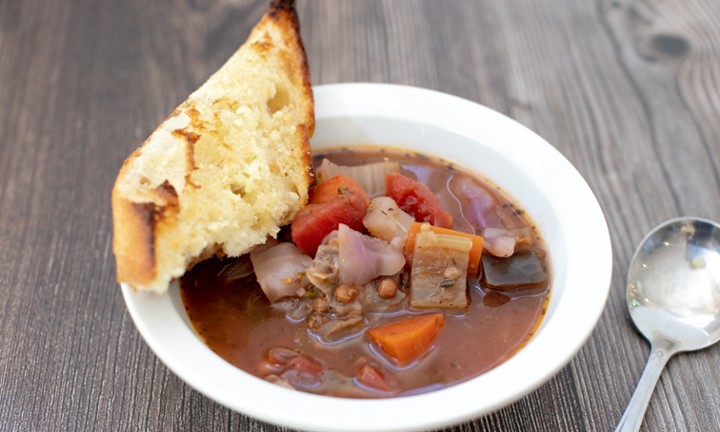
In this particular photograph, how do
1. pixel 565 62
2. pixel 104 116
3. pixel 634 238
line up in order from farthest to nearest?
1. pixel 565 62
2. pixel 104 116
3. pixel 634 238

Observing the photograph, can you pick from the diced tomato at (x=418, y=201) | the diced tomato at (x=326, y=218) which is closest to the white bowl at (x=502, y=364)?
the diced tomato at (x=418, y=201)

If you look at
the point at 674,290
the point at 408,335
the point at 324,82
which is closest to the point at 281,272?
the point at 408,335

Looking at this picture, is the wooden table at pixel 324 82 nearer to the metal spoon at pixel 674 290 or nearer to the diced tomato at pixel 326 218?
the metal spoon at pixel 674 290

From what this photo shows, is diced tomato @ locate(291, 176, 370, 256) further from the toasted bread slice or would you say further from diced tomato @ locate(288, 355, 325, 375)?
diced tomato @ locate(288, 355, 325, 375)

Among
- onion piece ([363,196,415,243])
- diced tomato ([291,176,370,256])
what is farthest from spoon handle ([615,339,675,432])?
diced tomato ([291,176,370,256])

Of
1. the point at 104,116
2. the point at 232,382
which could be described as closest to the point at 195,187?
the point at 232,382

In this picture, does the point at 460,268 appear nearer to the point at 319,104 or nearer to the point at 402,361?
the point at 402,361
